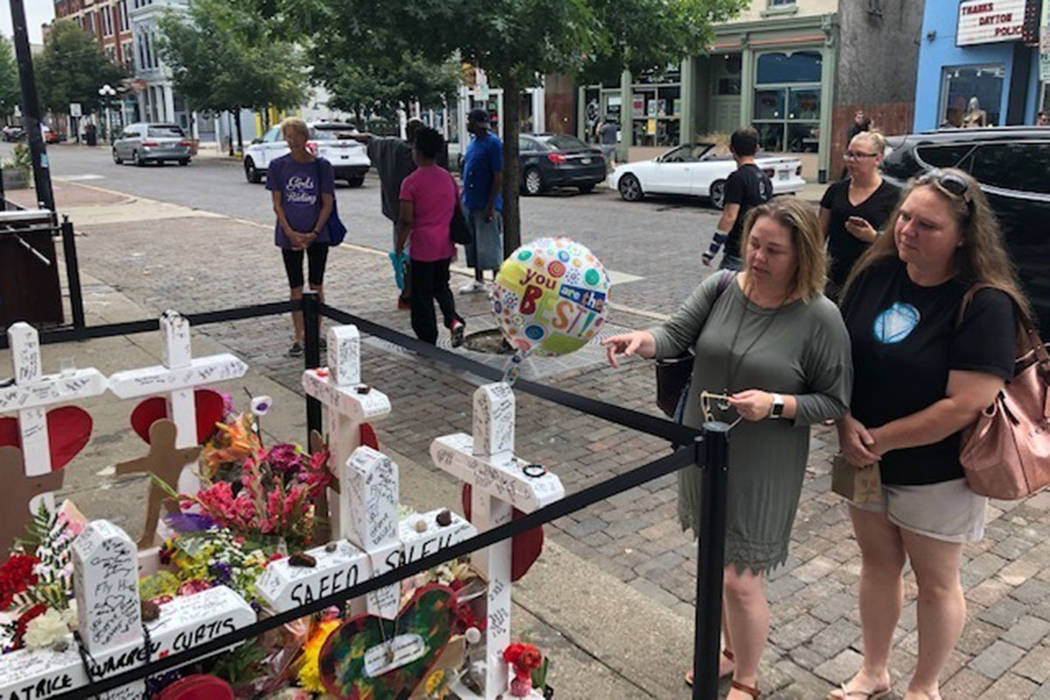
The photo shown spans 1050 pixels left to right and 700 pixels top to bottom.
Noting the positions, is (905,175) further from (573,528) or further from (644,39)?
(573,528)

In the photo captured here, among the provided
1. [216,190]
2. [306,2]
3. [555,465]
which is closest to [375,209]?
[216,190]

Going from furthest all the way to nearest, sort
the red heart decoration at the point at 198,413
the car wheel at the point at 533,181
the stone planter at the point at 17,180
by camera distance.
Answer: the stone planter at the point at 17,180 < the car wheel at the point at 533,181 < the red heart decoration at the point at 198,413

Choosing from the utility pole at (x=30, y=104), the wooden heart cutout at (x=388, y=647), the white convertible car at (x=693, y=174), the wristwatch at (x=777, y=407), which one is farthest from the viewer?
the white convertible car at (x=693, y=174)

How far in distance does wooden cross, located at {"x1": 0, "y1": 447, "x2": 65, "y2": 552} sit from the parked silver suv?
1345 inches

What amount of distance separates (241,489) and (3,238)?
19.2ft

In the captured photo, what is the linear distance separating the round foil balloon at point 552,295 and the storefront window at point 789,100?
22.4 m

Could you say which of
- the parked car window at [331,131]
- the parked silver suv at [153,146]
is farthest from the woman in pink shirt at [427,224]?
the parked silver suv at [153,146]

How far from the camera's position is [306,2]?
6.04 meters

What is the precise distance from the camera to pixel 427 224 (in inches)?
269

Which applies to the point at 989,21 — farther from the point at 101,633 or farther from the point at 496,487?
the point at 101,633

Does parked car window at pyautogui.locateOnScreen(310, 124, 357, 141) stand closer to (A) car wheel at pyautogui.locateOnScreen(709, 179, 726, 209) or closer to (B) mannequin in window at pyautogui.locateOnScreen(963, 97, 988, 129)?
(A) car wheel at pyautogui.locateOnScreen(709, 179, 726, 209)

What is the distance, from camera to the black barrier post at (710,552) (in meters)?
2.27

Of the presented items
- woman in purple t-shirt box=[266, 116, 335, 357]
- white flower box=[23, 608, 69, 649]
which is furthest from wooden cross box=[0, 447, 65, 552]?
woman in purple t-shirt box=[266, 116, 335, 357]

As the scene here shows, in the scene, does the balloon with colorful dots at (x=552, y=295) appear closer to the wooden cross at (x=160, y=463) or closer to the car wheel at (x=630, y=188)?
the wooden cross at (x=160, y=463)
